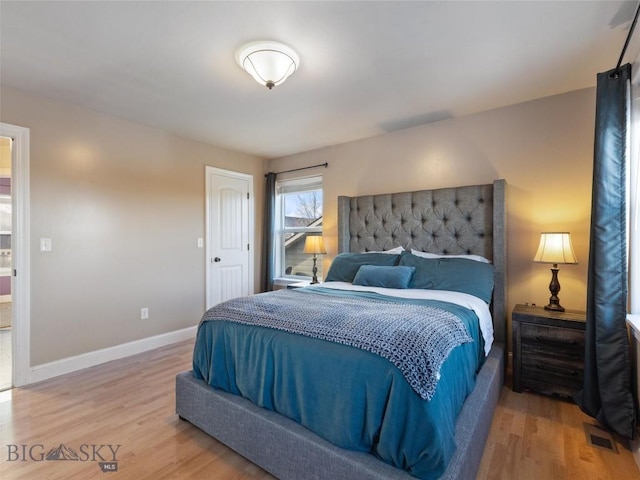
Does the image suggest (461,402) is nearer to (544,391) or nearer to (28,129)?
(544,391)

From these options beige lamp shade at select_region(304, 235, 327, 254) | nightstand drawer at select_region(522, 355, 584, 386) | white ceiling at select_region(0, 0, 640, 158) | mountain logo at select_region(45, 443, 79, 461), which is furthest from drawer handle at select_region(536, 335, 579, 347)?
mountain logo at select_region(45, 443, 79, 461)

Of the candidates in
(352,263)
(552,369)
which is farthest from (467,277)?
(352,263)

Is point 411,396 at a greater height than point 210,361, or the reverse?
point 411,396

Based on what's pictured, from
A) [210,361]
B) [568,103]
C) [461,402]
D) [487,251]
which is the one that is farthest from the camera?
[487,251]

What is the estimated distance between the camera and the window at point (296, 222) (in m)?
4.32

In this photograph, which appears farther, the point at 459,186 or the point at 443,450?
the point at 459,186

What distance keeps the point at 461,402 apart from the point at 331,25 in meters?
2.14

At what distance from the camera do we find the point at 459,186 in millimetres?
3078

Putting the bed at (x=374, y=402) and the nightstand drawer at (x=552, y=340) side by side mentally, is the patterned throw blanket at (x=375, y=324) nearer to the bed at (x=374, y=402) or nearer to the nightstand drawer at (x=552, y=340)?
the bed at (x=374, y=402)

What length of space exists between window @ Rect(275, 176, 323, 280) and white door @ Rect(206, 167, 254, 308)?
446mm

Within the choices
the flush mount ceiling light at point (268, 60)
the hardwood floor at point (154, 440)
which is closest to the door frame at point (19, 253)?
the hardwood floor at point (154, 440)

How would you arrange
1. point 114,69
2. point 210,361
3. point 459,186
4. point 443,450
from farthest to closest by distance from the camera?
point 459,186 → point 114,69 → point 210,361 → point 443,450

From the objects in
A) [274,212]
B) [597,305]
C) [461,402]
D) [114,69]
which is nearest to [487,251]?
[597,305]

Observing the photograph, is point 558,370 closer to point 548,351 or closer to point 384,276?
point 548,351
